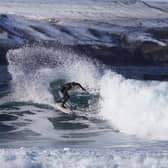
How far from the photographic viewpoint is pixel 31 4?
474ft

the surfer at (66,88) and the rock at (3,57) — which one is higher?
the surfer at (66,88)

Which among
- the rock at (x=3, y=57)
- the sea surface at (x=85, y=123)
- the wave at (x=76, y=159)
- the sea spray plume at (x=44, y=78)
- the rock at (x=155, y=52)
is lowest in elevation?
the rock at (x=155, y=52)

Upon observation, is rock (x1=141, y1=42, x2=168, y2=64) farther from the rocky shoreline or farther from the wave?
the wave

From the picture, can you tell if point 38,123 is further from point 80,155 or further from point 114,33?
point 114,33

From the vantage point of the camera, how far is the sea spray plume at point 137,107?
2356 centimetres

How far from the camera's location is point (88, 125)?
25.0 metres

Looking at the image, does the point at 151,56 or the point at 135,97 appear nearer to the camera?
the point at 135,97

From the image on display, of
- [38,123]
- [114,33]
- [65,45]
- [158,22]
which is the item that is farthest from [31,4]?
[38,123]

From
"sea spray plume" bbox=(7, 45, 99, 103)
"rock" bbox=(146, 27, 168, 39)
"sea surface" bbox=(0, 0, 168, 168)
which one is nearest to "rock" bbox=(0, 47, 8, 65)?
"sea spray plume" bbox=(7, 45, 99, 103)

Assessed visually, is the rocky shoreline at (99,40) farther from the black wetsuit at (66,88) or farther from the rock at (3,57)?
the black wetsuit at (66,88)

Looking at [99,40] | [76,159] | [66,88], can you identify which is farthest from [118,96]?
[99,40]

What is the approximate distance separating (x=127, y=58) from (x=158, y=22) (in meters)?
35.1

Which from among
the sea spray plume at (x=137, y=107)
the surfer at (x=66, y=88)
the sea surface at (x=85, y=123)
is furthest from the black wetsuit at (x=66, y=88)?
the sea spray plume at (x=137, y=107)

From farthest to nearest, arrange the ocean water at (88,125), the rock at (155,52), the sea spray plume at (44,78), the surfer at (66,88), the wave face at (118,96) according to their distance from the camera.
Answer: the rock at (155,52) → the sea spray plume at (44,78) → the surfer at (66,88) → the wave face at (118,96) → the ocean water at (88,125)
